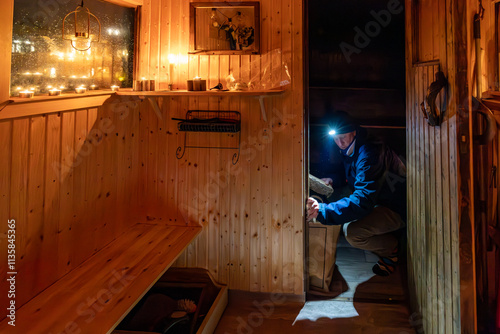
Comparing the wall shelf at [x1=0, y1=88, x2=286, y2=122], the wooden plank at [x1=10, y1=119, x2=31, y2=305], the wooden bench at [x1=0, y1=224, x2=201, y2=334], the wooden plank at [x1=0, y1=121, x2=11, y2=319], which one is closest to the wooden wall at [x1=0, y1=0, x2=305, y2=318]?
the wall shelf at [x1=0, y1=88, x2=286, y2=122]

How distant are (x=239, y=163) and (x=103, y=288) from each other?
1427 millimetres

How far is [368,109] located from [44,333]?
4295 mm

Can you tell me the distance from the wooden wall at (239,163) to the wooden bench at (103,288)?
37 centimetres

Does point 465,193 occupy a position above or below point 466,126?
below

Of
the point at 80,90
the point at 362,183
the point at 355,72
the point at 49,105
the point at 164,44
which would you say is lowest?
the point at 362,183

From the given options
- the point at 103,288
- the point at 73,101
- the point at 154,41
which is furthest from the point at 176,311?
the point at 154,41

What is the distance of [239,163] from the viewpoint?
316 cm

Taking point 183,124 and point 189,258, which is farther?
point 189,258

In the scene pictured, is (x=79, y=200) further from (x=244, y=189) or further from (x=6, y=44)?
(x=244, y=189)

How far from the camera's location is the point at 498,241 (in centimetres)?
199

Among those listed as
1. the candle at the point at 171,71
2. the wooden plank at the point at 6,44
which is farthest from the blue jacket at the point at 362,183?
the wooden plank at the point at 6,44

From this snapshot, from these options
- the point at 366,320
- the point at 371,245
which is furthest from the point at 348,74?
the point at 366,320

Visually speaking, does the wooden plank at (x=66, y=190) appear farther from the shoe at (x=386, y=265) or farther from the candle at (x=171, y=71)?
the shoe at (x=386, y=265)

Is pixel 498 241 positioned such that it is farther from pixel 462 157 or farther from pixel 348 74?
pixel 348 74
